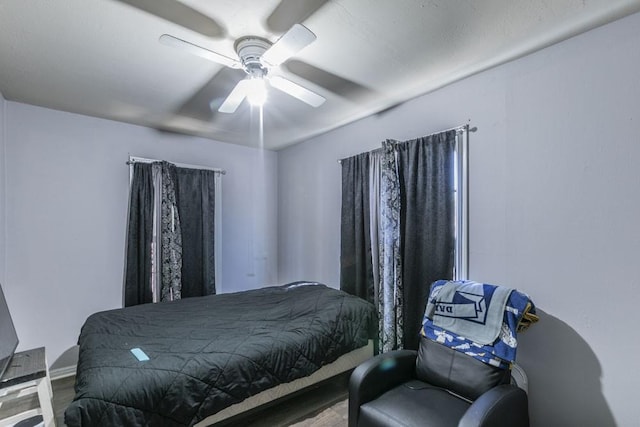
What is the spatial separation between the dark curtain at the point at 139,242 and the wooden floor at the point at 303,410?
2.97 feet

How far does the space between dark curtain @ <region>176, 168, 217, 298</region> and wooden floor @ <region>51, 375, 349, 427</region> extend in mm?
1304

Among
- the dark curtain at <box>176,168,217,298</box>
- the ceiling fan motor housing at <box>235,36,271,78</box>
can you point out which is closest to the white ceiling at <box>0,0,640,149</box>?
the ceiling fan motor housing at <box>235,36,271,78</box>

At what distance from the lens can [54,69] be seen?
2.05m

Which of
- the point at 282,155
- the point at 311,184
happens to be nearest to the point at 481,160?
the point at 311,184

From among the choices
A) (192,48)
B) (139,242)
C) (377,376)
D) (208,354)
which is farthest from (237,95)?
(139,242)

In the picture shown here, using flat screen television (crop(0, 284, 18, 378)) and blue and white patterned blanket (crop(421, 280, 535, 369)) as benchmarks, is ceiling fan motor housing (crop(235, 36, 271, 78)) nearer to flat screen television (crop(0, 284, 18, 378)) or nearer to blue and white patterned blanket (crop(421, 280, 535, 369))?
blue and white patterned blanket (crop(421, 280, 535, 369))

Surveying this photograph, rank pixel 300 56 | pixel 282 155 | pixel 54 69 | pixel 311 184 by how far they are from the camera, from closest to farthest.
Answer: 1. pixel 300 56
2. pixel 54 69
3. pixel 311 184
4. pixel 282 155

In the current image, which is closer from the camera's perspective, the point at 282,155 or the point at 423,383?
the point at 423,383

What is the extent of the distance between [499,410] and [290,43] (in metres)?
2.00

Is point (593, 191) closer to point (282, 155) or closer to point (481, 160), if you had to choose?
point (481, 160)

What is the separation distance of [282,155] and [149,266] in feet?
7.27

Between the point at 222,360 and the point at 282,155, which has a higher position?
the point at 282,155

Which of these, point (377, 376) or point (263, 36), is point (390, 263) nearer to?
point (377, 376)

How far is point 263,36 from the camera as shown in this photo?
1700 mm
